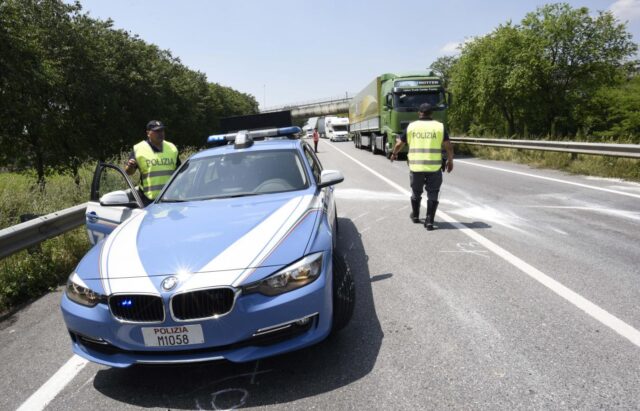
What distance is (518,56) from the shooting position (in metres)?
32.0

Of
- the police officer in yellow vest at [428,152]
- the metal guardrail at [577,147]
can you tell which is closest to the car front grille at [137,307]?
the police officer in yellow vest at [428,152]

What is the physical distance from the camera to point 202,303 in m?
2.62

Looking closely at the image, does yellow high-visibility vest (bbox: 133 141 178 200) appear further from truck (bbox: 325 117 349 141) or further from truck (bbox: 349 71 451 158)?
truck (bbox: 325 117 349 141)

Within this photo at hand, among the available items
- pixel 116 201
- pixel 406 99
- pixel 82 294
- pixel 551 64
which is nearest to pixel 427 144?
pixel 116 201

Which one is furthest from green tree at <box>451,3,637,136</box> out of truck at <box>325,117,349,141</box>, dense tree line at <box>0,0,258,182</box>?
dense tree line at <box>0,0,258,182</box>

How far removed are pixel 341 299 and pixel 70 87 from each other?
2309 centimetres

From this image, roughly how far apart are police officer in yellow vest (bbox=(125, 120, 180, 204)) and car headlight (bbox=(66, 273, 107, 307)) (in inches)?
103

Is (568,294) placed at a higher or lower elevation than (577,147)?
lower

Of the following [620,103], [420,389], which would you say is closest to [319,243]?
[420,389]

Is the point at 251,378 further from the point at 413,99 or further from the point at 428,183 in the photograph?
the point at 413,99

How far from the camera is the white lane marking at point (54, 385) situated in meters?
2.78

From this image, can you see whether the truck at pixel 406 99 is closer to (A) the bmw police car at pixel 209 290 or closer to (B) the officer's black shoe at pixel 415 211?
(B) the officer's black shoe at pixel 415 211

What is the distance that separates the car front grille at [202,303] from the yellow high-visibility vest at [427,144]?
4.87m

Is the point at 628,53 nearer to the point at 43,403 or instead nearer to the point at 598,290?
the point at 598,290
